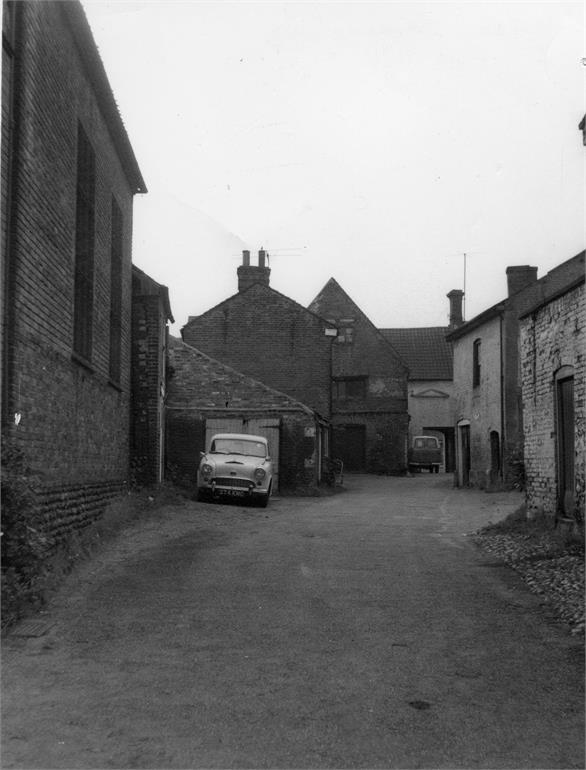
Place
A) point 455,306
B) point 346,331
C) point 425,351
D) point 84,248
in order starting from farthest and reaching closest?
1. point 455,306
2. point 425,351
3. point 346,331
4. point 84,248

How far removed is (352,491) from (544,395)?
51.8ft

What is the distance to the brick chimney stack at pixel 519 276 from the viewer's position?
29562 mm

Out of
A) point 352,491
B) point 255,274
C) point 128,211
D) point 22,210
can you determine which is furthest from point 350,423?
point 22,210

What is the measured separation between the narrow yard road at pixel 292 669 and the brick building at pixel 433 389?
39764mm

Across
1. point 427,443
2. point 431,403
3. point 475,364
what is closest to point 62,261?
point 475,364

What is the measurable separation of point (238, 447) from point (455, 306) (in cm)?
3428

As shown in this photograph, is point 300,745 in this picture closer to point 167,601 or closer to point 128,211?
point 167,601

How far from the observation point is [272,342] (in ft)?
106

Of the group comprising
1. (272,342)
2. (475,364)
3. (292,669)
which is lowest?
(292,669)

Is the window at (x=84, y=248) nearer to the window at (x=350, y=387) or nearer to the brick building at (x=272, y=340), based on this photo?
the brick building at (x=272, y=340)

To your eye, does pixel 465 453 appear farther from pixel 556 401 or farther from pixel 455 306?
pixel 455 306

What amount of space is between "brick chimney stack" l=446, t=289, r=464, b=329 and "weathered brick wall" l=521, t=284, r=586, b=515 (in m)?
37.7

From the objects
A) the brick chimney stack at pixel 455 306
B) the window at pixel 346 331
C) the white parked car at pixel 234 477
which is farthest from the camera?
the brick chimney stack at pixel 455 306

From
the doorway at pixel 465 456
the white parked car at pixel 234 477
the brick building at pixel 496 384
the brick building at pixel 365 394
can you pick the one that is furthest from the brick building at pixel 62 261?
the brick building at pixel 365 394
